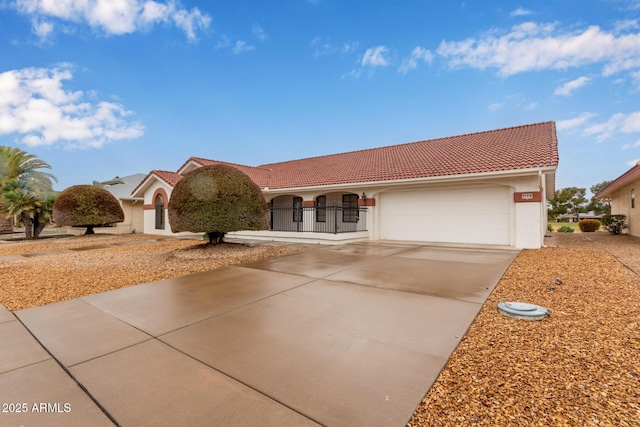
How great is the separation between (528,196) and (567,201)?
4033cm

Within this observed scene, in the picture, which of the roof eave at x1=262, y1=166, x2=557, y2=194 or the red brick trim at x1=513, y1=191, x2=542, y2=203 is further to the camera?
the red brick trim at x1=513, y1=191, x2=542, y2=203

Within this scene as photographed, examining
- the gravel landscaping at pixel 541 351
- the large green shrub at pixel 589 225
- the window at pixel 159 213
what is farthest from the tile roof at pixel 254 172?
the large green shrub at pixel 589 225

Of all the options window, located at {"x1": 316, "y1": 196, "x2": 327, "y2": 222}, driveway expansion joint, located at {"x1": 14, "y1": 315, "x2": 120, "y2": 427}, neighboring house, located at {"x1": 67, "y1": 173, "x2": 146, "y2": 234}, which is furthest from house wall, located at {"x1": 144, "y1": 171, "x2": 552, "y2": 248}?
neighboring house, located at {"x1": 67, "y1": 173, "x2": 146, "y2": 234}

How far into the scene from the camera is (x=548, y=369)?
9.04 ft

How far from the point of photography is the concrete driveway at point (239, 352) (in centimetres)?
230

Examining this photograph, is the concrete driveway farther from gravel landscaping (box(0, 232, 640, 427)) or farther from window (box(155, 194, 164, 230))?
window (box(155, 194, 164, 230))

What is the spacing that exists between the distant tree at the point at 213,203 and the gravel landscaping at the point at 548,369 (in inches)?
337

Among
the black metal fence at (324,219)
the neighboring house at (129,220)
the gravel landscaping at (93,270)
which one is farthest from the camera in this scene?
the neighboring house at (129,220)

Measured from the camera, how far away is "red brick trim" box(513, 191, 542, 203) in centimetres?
1113

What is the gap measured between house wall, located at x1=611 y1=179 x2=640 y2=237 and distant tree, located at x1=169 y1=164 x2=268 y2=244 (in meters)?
19.9

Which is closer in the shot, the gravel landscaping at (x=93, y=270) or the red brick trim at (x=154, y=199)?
the gravel landscaping at (x=93, y=270)

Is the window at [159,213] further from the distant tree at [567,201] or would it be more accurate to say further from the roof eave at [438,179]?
the distant tree at [567,201]

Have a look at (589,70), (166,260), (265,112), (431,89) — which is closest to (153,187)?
(265,112)

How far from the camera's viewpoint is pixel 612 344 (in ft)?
10.5
